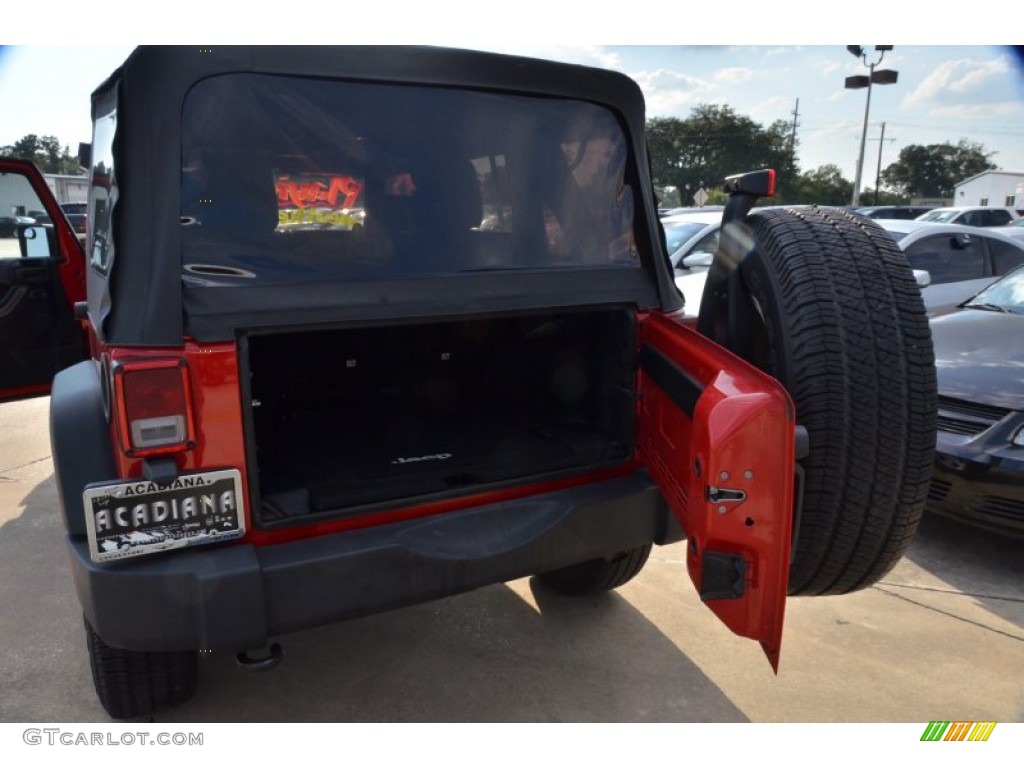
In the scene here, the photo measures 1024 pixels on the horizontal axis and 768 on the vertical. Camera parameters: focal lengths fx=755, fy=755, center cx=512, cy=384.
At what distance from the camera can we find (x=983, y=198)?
55.6m

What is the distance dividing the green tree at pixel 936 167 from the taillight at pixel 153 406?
8398cm

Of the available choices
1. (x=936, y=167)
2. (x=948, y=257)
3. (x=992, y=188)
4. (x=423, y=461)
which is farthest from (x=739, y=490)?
(x=936, y=167)

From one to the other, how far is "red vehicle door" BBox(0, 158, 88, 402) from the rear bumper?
3.18 meters

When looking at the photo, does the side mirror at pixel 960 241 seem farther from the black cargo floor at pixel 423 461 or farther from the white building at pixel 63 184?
the white building at pixel 63 184

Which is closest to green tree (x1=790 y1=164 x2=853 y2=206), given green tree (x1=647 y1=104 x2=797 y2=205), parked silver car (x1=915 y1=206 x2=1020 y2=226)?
green tree (x1=647 y1=104 x2=797 y2=205)

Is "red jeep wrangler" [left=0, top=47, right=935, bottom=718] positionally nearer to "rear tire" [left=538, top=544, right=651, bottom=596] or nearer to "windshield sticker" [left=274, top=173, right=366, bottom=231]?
"windshield sticker" [left=274, top=173, right=366, bottom=231]

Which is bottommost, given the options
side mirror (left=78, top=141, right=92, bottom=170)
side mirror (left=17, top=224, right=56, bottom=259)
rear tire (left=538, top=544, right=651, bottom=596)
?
rear tire (left=538, top=544, right=651, bottom=596)

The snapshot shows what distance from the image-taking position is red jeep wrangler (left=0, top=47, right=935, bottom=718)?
2004mm

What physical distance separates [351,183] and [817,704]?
240 cm

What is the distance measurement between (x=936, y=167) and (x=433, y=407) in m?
85.3

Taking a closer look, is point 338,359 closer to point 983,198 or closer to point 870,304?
point 870,304

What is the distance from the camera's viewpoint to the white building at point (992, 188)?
169 feet
